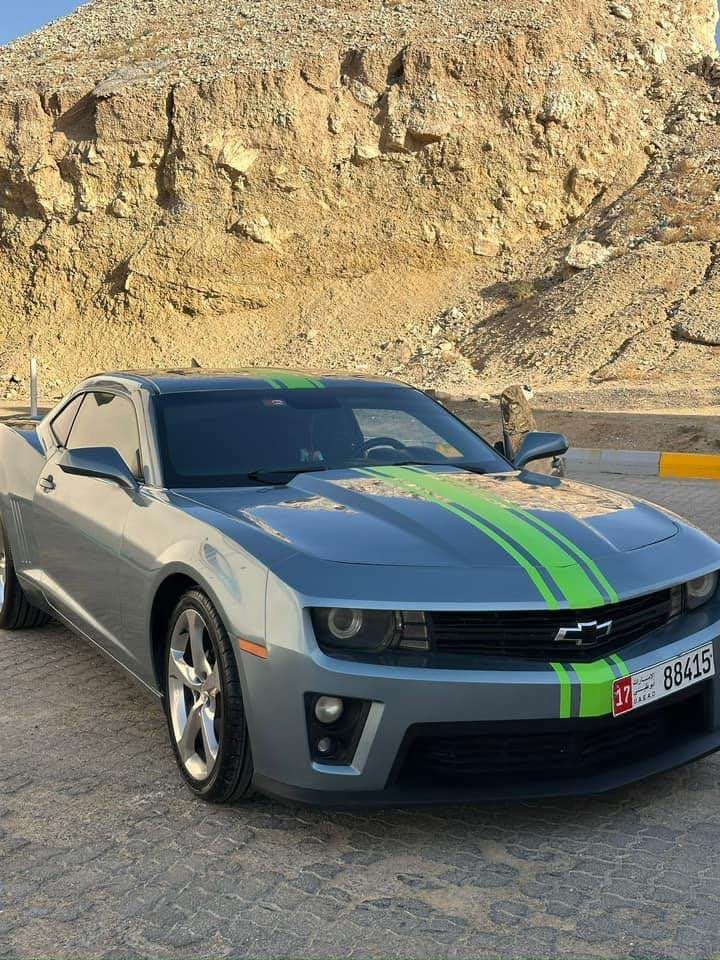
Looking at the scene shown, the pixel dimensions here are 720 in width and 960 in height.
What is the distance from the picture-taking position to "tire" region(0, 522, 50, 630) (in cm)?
587

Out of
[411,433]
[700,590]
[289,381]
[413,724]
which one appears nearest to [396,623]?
[413,724]

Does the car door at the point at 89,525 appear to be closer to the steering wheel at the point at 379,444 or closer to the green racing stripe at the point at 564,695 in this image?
the steering wheel at the point at 379,444

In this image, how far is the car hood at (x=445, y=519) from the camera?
3508 millimetres

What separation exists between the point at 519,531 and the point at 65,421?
2854 millimetres

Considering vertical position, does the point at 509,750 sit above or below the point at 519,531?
below

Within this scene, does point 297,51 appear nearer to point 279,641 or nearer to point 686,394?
point 686,394

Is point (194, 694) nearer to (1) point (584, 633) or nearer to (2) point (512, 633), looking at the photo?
(2) point (512, 633)

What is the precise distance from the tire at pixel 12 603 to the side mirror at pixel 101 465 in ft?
4.87

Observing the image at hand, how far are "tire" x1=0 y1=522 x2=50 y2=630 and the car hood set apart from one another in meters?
2.05

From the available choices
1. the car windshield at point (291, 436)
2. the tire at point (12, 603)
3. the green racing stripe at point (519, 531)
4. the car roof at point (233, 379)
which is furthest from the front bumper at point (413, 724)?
the tire at point (12, 603)

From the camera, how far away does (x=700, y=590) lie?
383 cm

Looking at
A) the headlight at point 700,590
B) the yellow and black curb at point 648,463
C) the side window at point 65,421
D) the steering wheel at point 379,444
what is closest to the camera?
the headlight at point 700,590

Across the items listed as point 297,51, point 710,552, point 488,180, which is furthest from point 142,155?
point 710,552

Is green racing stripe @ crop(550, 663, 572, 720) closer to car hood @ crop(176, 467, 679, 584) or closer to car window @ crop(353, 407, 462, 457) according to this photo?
car hood @ crop(176, 467, 679, 584)
